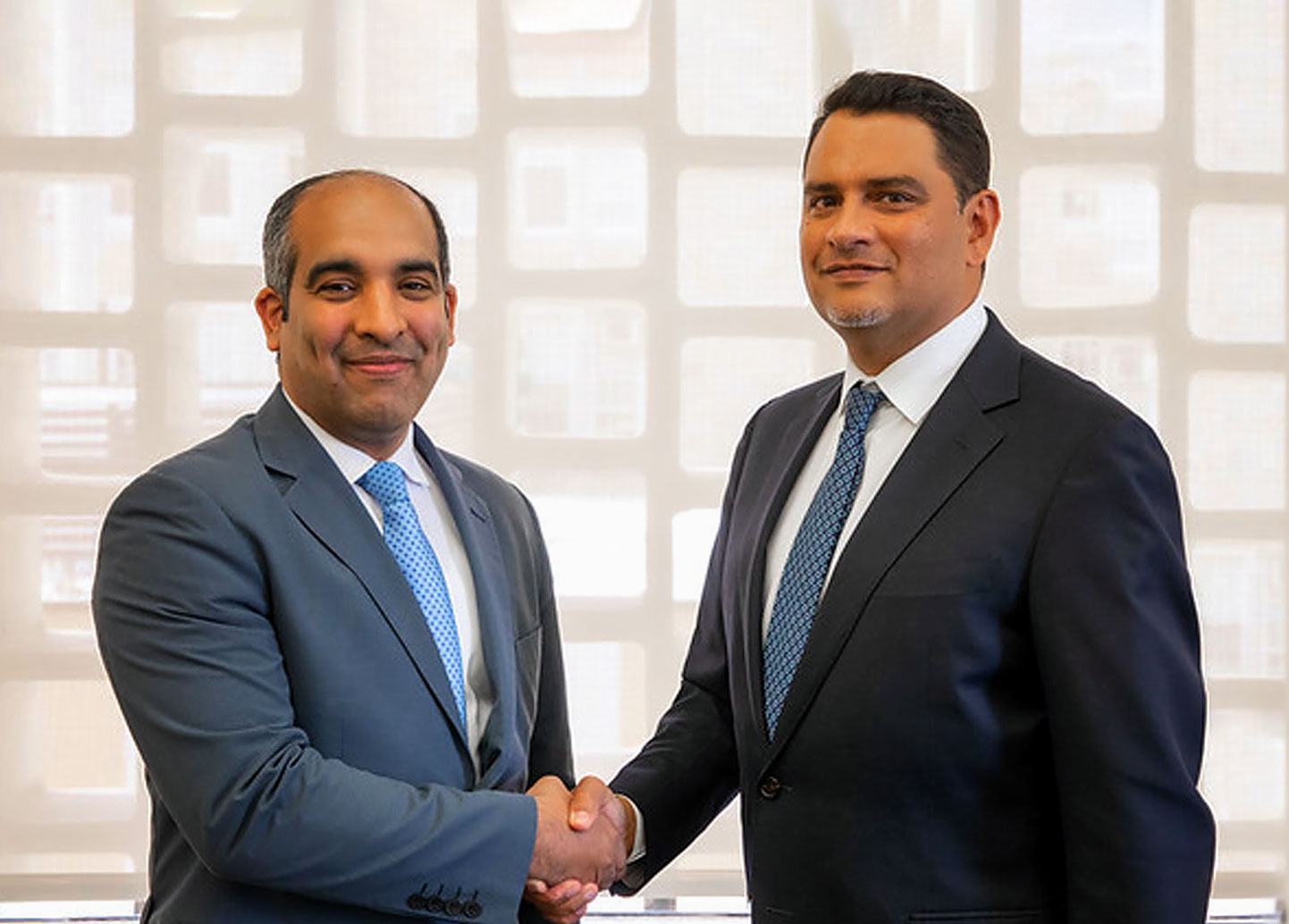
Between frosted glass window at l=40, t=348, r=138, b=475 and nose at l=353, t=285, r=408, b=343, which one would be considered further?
frosted glass window at l=40, t=348, r=138, b=475

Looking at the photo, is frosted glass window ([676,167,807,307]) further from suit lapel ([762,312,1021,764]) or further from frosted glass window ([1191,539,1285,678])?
suit lapel ([762,312,1021,764])

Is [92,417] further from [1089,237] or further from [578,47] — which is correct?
[1089,237]

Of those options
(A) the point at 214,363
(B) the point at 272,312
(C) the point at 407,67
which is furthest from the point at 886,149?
(A) the point at 214,363

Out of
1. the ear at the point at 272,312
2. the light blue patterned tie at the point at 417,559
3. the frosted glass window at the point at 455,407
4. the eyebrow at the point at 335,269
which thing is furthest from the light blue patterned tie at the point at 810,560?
the frosted glass window at the point at 455,407

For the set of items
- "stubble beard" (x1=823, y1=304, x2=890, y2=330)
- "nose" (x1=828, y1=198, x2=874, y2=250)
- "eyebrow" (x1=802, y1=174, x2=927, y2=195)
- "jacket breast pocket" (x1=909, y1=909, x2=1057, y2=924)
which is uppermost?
"eyebrow" (x1=802, y1=174, x2=927, y2=195)

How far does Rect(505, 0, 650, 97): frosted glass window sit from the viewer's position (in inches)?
127

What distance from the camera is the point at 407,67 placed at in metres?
3.24

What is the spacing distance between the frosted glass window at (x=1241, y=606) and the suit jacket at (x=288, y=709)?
5.87 ft

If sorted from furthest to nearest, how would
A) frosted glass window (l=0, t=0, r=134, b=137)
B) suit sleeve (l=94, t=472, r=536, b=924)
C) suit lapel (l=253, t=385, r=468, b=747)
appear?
frosted glass window (l=0, t=0, r=134, b=137) → suit lapel (l=253, t=385, r=468, b=747) → suit sleeve (l=94, t=472, r=536, b=924)

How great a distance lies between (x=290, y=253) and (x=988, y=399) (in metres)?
0.94

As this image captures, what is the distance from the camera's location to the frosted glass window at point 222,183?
3.22 m

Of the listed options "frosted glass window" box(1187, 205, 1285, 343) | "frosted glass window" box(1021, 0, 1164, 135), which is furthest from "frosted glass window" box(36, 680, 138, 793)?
"frosted glass window" box(1187, 205, 1285, 343)

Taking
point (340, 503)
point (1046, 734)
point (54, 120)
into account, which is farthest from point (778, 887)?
point (54, 120)

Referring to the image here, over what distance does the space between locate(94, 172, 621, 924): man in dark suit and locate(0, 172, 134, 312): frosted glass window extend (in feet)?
3.71
